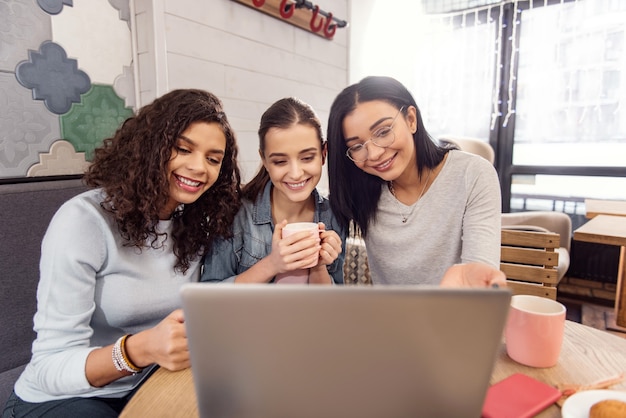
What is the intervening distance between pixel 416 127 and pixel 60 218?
1.01 metres

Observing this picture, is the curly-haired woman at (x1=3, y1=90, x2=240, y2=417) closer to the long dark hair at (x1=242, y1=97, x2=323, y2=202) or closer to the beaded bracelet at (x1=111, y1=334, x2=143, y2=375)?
the beaded bracelet at (x1=111, y1=334, x2=143, y2=375)

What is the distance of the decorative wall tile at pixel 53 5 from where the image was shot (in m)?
1.27

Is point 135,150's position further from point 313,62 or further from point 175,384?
point 313,62

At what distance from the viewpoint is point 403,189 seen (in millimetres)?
1331

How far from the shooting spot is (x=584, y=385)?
65cm

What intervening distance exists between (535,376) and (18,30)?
161 centimetres

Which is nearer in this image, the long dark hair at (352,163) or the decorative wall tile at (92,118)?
the long dark hair at (352,163)

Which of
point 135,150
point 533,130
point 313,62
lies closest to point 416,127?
point 135,150

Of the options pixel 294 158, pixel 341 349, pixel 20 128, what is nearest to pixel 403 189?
pixel 294 158

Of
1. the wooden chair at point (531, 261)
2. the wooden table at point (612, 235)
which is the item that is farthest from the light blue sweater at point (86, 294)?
the wooden table at point (612, 235)

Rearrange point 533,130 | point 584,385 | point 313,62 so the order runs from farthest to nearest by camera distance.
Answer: point 533,130
point 313,62
point 584,385

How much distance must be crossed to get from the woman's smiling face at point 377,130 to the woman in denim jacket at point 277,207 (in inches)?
4.9

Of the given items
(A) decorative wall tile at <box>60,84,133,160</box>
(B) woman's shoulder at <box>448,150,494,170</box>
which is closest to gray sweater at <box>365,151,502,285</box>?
(B) woman's shoulder at <box>448,150,494,170</box>

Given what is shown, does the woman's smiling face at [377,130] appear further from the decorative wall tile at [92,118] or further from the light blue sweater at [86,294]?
the decorative wall tile at [92,118]
